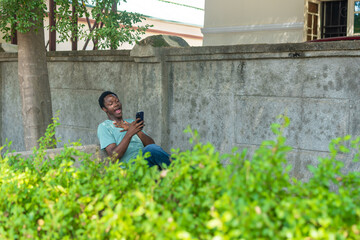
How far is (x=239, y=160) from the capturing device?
2348mm

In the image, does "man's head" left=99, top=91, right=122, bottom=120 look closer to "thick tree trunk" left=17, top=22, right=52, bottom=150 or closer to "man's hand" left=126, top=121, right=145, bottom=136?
"man's hand" left=126, top=121, right=145, bottom=136

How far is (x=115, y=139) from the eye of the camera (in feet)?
17.2

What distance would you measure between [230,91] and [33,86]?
2519 millimetres

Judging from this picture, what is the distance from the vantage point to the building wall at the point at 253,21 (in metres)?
11.9

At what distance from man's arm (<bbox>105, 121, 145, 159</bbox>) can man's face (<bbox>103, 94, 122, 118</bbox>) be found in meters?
0.29

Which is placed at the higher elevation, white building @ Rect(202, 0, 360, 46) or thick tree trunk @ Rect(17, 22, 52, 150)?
white building @ Rect(202, 0, 360, 46)

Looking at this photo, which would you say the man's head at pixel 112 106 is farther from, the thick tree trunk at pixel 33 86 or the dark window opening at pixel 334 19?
the dark window opening at pixel 334 19

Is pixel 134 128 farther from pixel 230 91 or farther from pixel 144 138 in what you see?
pixel 230 91

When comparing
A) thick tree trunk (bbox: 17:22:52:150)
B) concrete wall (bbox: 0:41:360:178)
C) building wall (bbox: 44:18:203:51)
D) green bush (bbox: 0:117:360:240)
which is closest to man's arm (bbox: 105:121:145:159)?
concrete wall (bbox: 0:41:360:178)

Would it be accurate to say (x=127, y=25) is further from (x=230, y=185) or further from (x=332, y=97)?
(x=230, y=185)

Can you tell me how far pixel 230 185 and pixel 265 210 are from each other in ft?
0.61

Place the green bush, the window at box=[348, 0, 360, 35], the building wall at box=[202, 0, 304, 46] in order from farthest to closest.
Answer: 1. the building wall at box=[202, 0, 304, 46]
2. the window at box=[348, 0, 360, 35]
3. the green bush

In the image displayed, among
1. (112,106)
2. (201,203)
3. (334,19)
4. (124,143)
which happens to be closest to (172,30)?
(334,19)

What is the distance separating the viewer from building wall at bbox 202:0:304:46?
11.9 meters
